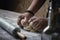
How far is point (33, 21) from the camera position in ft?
2.46

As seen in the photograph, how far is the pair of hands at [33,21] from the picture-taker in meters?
0.73

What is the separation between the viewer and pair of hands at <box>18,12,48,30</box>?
28.7 inches

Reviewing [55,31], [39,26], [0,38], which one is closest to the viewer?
[55,31]

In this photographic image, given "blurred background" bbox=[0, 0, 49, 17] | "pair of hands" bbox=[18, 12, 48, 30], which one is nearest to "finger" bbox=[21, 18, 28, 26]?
"pair of hands" bbox=[18, 12, 48, 30]

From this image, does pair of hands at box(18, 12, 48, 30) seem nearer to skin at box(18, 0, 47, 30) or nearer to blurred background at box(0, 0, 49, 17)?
skin at box(18, 0, 47, 30)

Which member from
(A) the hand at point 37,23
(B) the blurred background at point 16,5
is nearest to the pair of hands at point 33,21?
(A) the hand at point 37,23

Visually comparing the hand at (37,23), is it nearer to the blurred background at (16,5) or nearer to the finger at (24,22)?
the finger at (24,22)

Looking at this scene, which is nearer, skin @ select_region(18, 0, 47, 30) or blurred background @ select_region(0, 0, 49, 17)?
skin @ select_region(18, 0, 47, 30)

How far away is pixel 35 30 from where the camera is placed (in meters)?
0.76

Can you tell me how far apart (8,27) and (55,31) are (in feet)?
1.60

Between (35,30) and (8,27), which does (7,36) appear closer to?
(8,27)

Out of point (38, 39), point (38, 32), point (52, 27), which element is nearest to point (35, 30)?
point (38, 32)

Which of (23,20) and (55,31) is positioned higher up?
(55,31)

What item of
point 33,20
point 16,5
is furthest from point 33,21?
point 16,5
